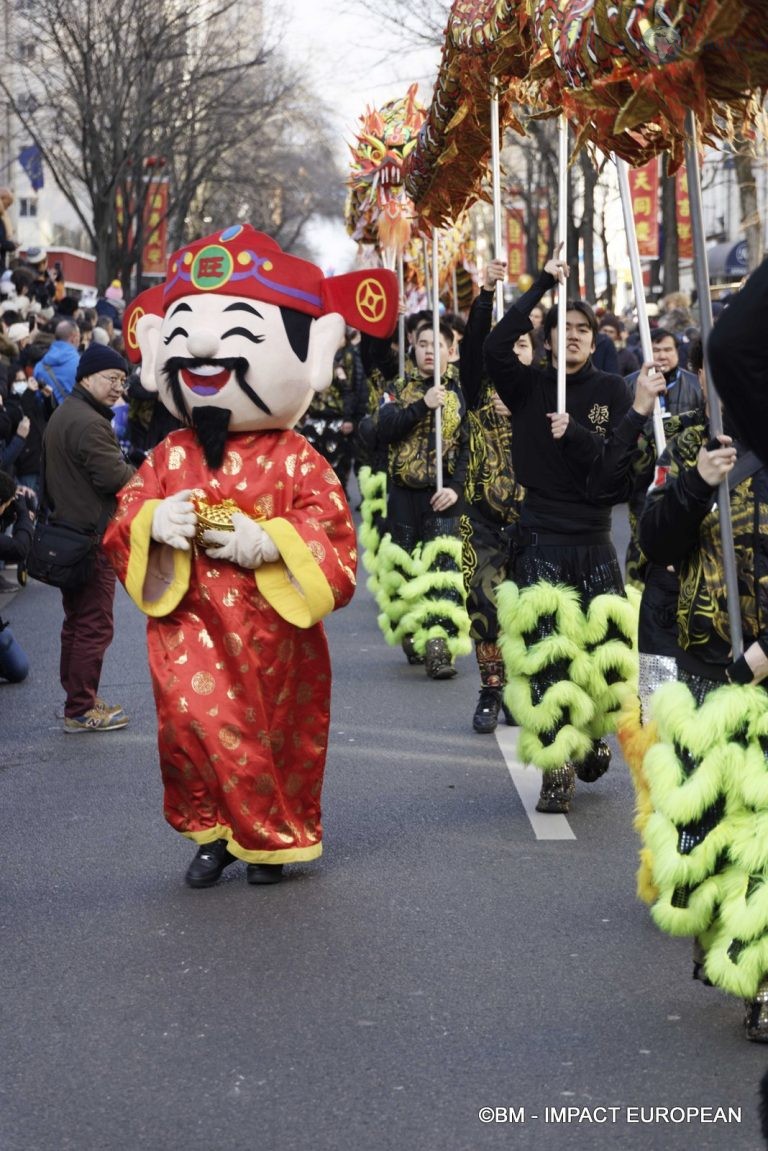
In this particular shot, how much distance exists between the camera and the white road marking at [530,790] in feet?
21.2

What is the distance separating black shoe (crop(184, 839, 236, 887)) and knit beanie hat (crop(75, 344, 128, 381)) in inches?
125

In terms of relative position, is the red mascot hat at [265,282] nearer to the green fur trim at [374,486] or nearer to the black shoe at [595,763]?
the black shoe at [595,763]

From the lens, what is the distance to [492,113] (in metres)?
7.14

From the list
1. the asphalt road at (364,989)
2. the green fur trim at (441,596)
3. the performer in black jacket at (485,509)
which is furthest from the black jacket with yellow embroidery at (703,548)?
the green fur trim at (441,596)

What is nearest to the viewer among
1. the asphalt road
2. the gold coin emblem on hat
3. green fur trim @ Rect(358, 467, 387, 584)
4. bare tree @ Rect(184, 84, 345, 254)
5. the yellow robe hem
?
the asphalt road

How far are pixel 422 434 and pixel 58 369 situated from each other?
5308 mm

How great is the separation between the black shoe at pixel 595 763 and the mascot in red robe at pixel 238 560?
1318mm

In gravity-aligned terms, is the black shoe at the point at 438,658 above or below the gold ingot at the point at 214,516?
below

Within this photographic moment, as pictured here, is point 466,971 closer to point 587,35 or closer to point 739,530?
point 739,530

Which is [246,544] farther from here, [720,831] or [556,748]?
[720,831]

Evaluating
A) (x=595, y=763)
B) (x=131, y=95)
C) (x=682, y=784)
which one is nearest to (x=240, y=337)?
(x=595, y=763)

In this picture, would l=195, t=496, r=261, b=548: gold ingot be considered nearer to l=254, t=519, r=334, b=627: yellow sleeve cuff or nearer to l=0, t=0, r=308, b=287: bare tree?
l=254, t=519, r=334, b=627: yellow sleeve cuff

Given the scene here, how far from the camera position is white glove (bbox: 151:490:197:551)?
5.68 metres

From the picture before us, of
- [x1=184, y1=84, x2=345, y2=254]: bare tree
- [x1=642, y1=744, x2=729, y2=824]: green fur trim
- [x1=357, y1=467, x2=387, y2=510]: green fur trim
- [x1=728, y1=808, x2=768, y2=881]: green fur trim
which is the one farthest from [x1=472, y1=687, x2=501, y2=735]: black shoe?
[x1=184, y1=84, x2=345, y2=254]: bare tree
